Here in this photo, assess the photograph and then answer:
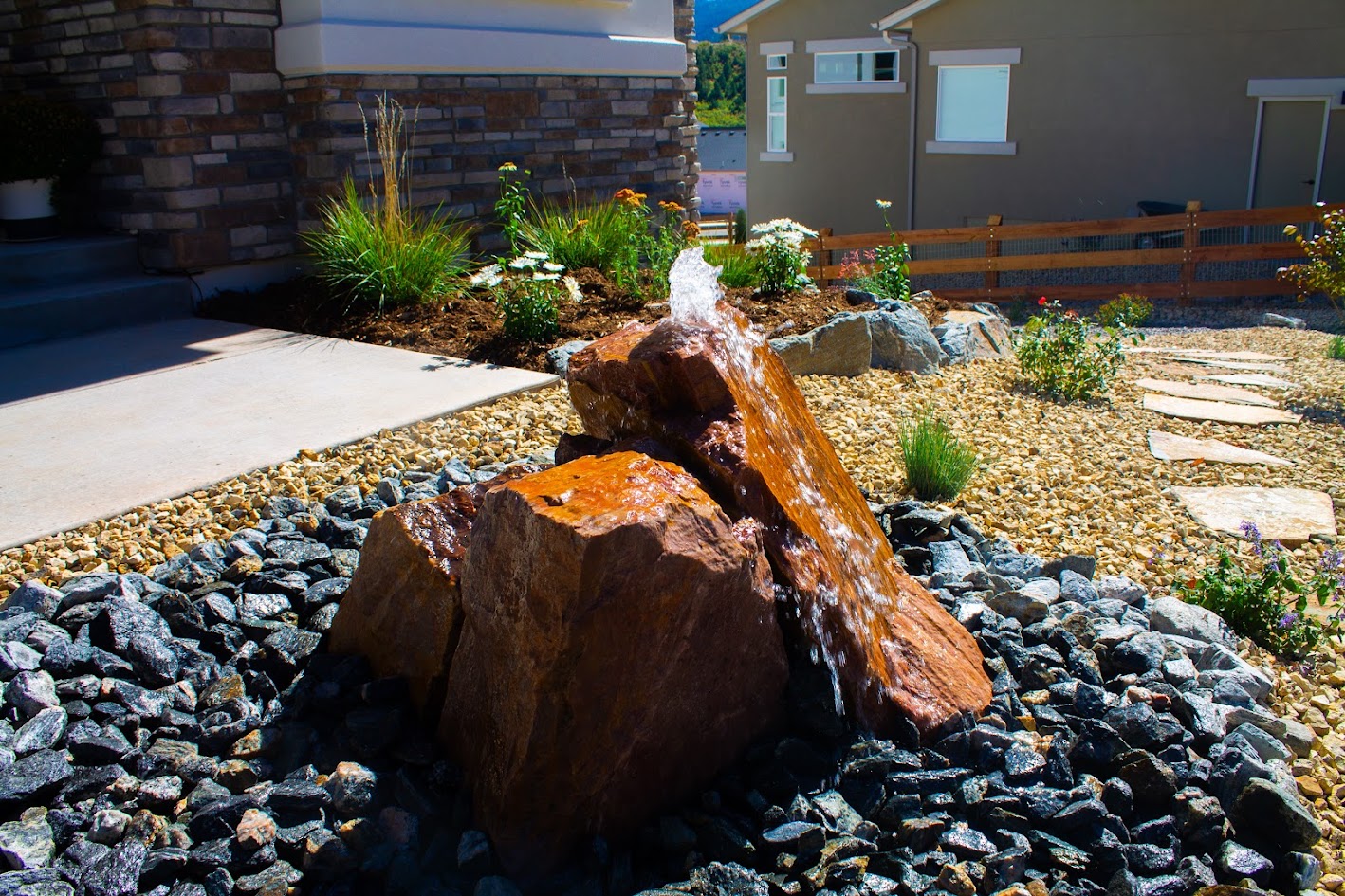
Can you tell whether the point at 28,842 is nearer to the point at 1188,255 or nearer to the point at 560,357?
the point at 560,357

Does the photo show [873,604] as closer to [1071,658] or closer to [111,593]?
[1071,658]

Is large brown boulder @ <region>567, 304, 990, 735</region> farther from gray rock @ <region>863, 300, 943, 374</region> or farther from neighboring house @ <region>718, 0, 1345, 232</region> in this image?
neighboring house @ <region>718, 0, 1345, 232</region>

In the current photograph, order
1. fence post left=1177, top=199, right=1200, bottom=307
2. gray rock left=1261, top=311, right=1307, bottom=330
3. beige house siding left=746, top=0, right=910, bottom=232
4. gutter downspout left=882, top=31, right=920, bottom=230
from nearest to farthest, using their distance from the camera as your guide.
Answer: gray rock left=1261, top=311, right=1307, bottom=330 → fence post left=1177, top=199, right=1200, bottom=307 → gutter downspout left=882, top=31, right=920, bottom=230 → beige house siding left=746, top=0, right=910, bottom=232

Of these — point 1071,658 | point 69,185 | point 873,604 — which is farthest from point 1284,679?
point 69,185

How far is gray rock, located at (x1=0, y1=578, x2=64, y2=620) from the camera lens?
3.08 m

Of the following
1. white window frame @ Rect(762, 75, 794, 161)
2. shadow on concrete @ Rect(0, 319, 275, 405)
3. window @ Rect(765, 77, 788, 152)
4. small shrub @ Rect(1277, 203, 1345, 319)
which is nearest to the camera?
shadow on concrete @ Rect(0, 319, 275, 405)

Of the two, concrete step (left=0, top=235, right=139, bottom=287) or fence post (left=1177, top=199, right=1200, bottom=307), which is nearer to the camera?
concrete step (left=0, top=235, right=139, bottom=287)

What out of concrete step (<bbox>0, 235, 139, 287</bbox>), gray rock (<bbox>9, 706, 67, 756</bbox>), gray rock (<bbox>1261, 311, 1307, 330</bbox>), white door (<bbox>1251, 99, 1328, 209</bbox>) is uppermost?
white door (<bbox>1251, 99, 1328, 209</bbox>)

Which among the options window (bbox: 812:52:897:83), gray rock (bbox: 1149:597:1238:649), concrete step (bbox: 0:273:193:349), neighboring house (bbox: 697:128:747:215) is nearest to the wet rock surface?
gray rock (bbox: 1149:597:1238:649)

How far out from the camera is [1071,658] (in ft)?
10.4

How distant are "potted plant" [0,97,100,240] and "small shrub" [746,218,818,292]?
15.0ft

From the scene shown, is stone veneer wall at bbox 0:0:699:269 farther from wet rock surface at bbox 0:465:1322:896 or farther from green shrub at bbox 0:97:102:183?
wet rock surface at bbox 0:465:1322:896

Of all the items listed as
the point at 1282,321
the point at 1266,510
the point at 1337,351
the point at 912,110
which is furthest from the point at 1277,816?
the point at 912,110

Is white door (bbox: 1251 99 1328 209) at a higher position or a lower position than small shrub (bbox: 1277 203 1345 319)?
higher
